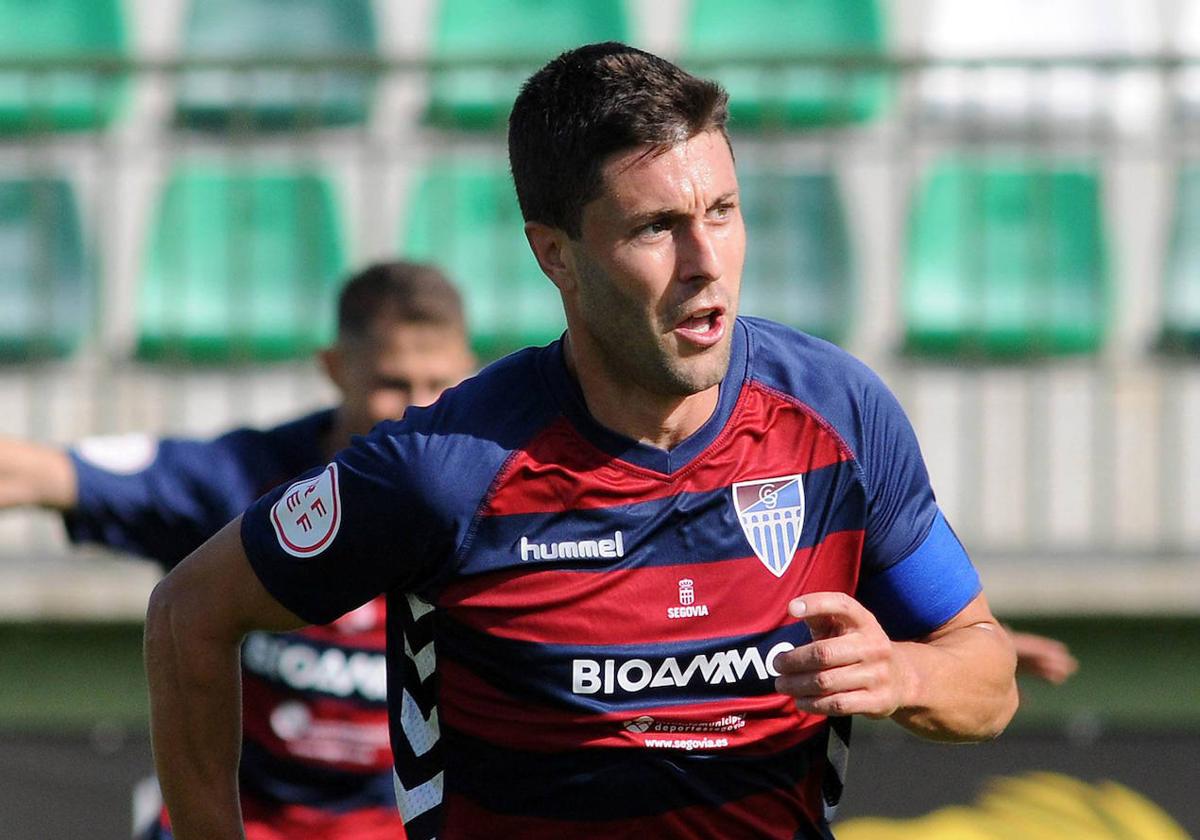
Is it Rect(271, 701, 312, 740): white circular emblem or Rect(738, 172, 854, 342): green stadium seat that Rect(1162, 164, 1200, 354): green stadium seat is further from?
Rect(271, 701, 312, 740): white circular emblem

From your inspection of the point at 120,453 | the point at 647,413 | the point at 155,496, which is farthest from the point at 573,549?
the point at 120,453

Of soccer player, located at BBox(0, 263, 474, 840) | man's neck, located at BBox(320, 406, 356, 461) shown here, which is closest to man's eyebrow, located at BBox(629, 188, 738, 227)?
soccer player, located at BBox(0, 263, 474, 840)

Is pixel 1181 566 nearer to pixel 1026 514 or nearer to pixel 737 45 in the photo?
pixel 1026 514

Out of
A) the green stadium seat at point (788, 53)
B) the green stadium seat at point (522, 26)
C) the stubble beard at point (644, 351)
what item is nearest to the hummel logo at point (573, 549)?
the stubble beard at point (644, 351)

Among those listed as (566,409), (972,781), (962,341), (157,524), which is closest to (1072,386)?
(962,341)

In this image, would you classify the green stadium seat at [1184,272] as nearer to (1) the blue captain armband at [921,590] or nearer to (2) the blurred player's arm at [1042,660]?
(2) the blurred player's arm at [1042,660]

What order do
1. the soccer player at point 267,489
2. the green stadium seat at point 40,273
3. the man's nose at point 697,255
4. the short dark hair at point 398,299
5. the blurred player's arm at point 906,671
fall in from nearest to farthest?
the blurred player's arm at point 906,671 → the man's nose at point 697,255 → the soccer player at point 267,489 → the short dark hair at point 398,299 → the green stadium seat at point 40,273

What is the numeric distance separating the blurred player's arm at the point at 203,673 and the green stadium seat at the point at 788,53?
4258mm

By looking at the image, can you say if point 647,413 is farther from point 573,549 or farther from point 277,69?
point 277,69

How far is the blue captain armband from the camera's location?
10.1 feet

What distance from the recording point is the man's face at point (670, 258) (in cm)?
286

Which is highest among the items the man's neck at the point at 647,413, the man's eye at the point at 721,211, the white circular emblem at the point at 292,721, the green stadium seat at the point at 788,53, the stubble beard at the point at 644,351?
the green stadium seat at the point at 788,53

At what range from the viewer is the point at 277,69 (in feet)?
23.5

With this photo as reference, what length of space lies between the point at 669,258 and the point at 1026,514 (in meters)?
4.54
